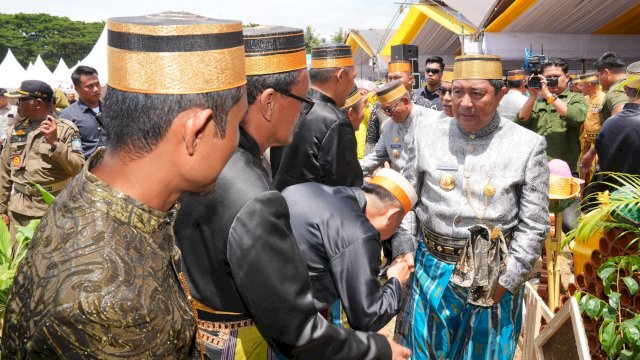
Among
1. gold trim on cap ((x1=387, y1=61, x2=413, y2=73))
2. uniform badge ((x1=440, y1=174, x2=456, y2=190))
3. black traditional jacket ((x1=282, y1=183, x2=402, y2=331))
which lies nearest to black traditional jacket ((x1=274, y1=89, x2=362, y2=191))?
uniform badge ((x1=440, y1=174, x2=456, y2=190))

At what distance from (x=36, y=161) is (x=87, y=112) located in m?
0.94

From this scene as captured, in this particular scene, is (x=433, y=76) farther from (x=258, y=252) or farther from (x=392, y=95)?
(x=258, y=252)

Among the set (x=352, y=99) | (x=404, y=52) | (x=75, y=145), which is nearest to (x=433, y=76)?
(x=404, y=52)

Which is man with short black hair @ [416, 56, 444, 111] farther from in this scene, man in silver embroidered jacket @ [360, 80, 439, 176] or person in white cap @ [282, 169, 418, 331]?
person in white cap @ [282, 169, 418, 331]

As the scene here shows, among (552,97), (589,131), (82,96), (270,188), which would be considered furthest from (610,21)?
(270,188)

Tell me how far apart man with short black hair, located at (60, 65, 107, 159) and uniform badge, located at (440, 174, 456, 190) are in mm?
3718

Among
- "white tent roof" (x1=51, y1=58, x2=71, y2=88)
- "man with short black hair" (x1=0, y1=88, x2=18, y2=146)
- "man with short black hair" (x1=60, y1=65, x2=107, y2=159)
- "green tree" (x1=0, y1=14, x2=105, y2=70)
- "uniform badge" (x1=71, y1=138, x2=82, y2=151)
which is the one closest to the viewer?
"uniform badge" (x1=71, y1=138, x2=82, y2=151)

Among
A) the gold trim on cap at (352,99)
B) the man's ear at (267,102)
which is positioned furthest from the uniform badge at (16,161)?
the man's ear at (267,102)

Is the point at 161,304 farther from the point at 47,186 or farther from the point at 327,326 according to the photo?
the point at 47,186

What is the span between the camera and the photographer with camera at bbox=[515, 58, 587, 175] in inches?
224

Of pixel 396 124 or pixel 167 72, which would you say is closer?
pixel 167 72

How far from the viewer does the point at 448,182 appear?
283cm

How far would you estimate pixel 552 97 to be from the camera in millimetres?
5742

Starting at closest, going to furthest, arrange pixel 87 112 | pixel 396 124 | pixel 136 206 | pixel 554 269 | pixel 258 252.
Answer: pixel 136 206 → pixel 258 252 → pixel 554 269 → pixel 396 124 → pixel 87 112
